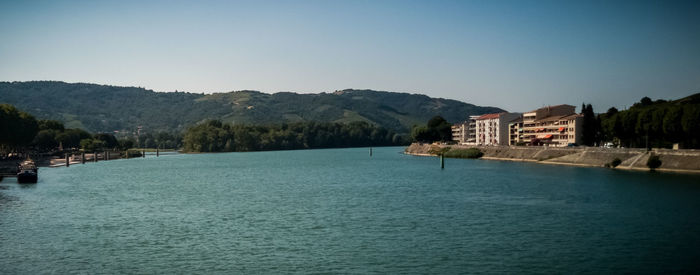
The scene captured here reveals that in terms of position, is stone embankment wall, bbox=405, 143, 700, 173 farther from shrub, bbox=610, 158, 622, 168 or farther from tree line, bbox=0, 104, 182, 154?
tree line, bbox=0, 104, 182, 154

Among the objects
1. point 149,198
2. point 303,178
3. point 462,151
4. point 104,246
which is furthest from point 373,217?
point 462,151

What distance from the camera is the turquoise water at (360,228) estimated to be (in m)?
29.1

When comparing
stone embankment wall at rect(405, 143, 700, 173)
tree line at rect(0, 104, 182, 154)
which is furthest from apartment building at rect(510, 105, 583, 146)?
tree line at rect(0, 104, 182, 154)

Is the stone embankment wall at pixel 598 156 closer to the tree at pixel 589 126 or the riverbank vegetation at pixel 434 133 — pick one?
the tree at pixel 589 126

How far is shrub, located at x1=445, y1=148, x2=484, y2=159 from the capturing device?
137000mm

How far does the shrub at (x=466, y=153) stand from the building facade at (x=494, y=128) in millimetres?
24937

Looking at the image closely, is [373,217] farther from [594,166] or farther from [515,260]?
[594,166]

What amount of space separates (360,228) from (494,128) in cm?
14764

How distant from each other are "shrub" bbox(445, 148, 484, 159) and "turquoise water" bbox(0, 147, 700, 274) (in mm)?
68092

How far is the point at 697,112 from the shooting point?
3179 inches

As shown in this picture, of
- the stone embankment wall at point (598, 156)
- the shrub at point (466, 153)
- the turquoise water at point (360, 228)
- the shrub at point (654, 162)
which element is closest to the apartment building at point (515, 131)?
the shrub at point (466, 153)

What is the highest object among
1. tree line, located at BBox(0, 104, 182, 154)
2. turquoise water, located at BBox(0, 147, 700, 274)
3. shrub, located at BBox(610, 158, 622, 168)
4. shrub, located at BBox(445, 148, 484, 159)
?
tree line, located at BBox(0, 104, 182, 154)

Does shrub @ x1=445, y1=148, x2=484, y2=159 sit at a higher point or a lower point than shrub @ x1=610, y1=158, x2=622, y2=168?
higher

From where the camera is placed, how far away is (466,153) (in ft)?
457
